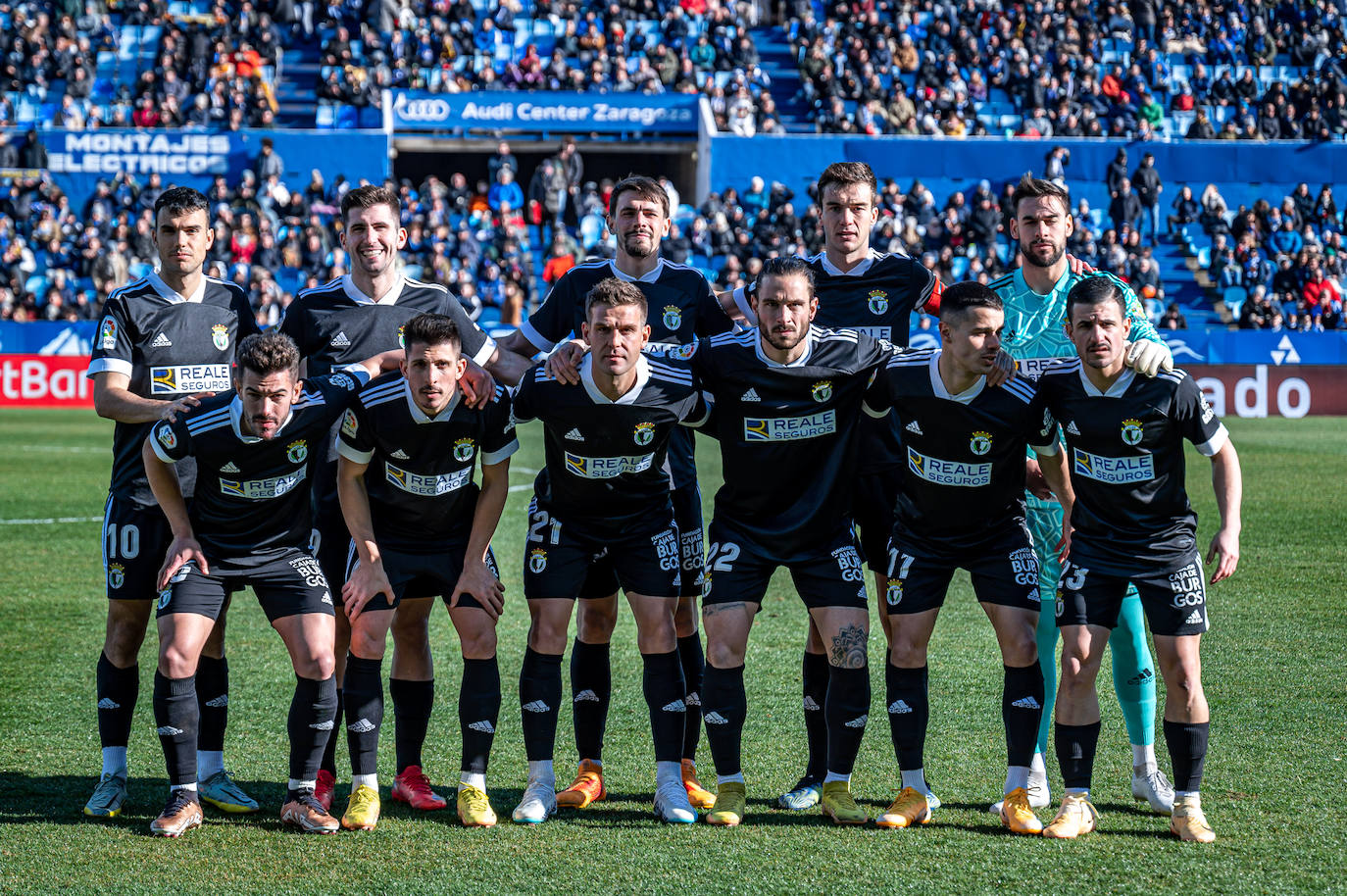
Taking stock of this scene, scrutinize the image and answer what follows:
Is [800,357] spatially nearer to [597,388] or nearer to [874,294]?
[874,294]

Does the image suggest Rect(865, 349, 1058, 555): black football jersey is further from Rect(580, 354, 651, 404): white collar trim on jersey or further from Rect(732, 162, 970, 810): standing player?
Rect(580, 354, 651, 404): white collar trim on jersey

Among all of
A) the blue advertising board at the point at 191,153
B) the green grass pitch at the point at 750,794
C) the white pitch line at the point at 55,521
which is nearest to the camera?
the green grass pitch at the point at 750,794

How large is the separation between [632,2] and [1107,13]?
12499 mm

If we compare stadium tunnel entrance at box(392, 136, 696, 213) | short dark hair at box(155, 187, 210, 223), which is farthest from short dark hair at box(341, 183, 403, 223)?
stadium tunnel entrance at box(392, 136, 696, 213)

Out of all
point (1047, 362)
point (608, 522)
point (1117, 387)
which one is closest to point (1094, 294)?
point (1117, 387)

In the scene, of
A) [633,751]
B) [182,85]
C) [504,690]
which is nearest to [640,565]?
[633,751]

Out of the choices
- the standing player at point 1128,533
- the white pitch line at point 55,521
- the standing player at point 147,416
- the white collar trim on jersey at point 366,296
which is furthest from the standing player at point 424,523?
the white pitch line at point 55,521

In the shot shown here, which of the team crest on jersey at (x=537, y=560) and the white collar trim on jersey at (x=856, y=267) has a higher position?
the white collar trim on jersey at (x=856, y=267)

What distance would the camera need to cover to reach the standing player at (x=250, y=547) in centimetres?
526

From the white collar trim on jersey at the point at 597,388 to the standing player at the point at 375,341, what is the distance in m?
0.52

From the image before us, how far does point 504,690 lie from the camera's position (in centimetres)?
737

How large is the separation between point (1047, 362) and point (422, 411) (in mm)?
2632

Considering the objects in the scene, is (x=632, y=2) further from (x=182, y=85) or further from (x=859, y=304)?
(x=859, y=304)

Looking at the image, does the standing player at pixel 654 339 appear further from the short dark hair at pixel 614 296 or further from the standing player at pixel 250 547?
the standing player at pixel 250 547
